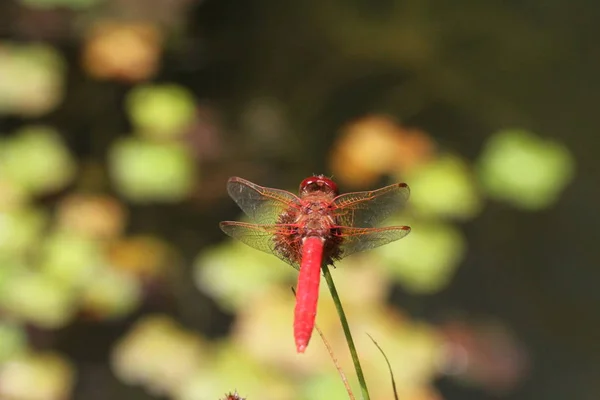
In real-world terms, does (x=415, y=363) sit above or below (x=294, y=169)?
below

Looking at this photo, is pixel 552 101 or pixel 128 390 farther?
pixel 552 101

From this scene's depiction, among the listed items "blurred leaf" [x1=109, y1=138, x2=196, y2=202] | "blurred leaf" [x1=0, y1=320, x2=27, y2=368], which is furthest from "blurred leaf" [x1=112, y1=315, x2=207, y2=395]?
"blurred leaf" [x1=109, y1=138, x2=196, y2=202]

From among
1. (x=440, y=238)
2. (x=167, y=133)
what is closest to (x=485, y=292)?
(x=440, y=238)

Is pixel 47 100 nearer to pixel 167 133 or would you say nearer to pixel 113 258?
pixel 167 133

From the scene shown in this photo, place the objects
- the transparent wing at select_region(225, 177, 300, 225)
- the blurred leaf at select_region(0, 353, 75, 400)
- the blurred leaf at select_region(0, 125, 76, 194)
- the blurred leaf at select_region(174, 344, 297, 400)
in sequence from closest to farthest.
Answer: the transparent wing at select_region(225, 177, 300, 225) → the blurred leaf at select_region(174, 344, 297, 400) → the blurred leaf at select_region(0, 353, 75, 400) → the blurred leaf at select_region(0, 125, 76, 194)

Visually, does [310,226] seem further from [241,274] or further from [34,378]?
[34,378]

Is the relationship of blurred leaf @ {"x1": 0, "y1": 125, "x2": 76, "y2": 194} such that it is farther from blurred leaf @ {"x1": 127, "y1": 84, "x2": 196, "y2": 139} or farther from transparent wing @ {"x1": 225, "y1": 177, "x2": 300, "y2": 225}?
transparent wing @ {"x1": 225, "y1": 177, "x2": 300, "y2": 225}

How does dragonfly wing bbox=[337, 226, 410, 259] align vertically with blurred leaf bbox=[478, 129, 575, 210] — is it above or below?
below

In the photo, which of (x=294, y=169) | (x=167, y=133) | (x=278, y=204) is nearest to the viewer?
(x=278, y=204)
